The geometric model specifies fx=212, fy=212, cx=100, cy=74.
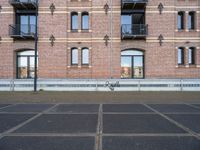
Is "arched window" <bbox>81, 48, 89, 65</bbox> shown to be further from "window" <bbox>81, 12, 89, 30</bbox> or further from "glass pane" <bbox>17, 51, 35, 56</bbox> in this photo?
"glass pane" <bbox>17, 51, 35, 56</bbox>

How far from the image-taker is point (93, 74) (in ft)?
68.3

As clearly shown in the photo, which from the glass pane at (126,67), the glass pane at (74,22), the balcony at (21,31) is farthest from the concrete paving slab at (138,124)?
the balcony at (21,31)

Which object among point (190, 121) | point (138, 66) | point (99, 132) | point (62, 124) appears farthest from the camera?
point (138, 66)

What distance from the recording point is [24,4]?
20328 mm

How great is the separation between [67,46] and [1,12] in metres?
7.31

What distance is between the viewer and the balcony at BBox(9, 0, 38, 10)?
2005cm

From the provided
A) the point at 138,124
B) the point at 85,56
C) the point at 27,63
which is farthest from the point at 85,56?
the point at 138,124

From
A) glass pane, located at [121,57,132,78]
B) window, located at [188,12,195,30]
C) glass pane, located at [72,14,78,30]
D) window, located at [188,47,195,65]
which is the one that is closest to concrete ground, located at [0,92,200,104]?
glass pane, located at [121,57,132,78]

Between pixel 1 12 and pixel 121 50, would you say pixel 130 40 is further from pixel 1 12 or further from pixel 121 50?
Result: pixel 1 12

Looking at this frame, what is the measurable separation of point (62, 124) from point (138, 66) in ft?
54.0

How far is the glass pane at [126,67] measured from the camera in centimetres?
2131

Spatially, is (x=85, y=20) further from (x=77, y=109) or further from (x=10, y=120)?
(x=10, y=120)

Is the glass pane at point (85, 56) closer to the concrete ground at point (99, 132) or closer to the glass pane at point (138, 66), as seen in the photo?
the glass pane at point (138, 66)
